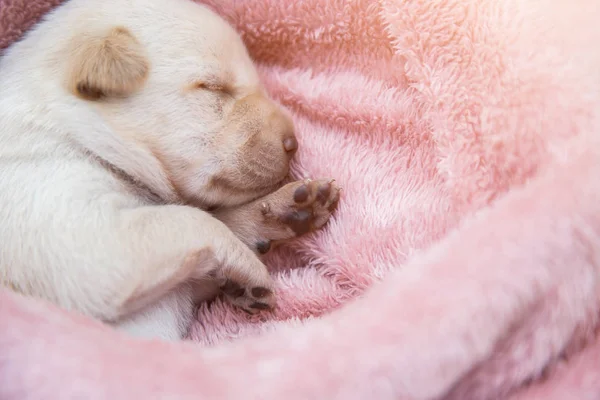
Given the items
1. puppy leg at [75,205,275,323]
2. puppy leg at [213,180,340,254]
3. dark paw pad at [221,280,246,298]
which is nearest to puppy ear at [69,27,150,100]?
puppy leg at [75,205,275,323]

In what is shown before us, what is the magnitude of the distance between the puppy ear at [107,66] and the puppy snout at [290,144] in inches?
15.3

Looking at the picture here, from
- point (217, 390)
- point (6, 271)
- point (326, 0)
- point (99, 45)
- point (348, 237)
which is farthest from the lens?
point (326, 0)

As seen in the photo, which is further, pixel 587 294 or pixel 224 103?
pixel 224 103

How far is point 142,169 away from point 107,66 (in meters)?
0.26

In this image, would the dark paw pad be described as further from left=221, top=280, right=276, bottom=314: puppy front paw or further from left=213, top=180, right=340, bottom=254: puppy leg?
left=213, top=180, right=340, bottom=254: puppy leg

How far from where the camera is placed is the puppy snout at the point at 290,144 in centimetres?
151

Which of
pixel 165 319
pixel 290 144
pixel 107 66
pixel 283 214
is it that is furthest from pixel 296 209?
pixel 107 66

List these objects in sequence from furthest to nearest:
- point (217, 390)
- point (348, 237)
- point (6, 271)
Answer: point (348, 237) → point (6, 271) → point (217, 390)

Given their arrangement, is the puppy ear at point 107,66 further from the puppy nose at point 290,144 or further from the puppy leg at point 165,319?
the puppy leg at point 165,319

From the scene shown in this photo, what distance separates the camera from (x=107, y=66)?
4.39ft

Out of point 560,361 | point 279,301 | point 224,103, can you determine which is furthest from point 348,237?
point 560,361

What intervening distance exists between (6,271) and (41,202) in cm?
16

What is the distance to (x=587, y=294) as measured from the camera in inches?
38.0

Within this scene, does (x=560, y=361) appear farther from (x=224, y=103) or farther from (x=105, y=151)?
(x=105, y=151)
